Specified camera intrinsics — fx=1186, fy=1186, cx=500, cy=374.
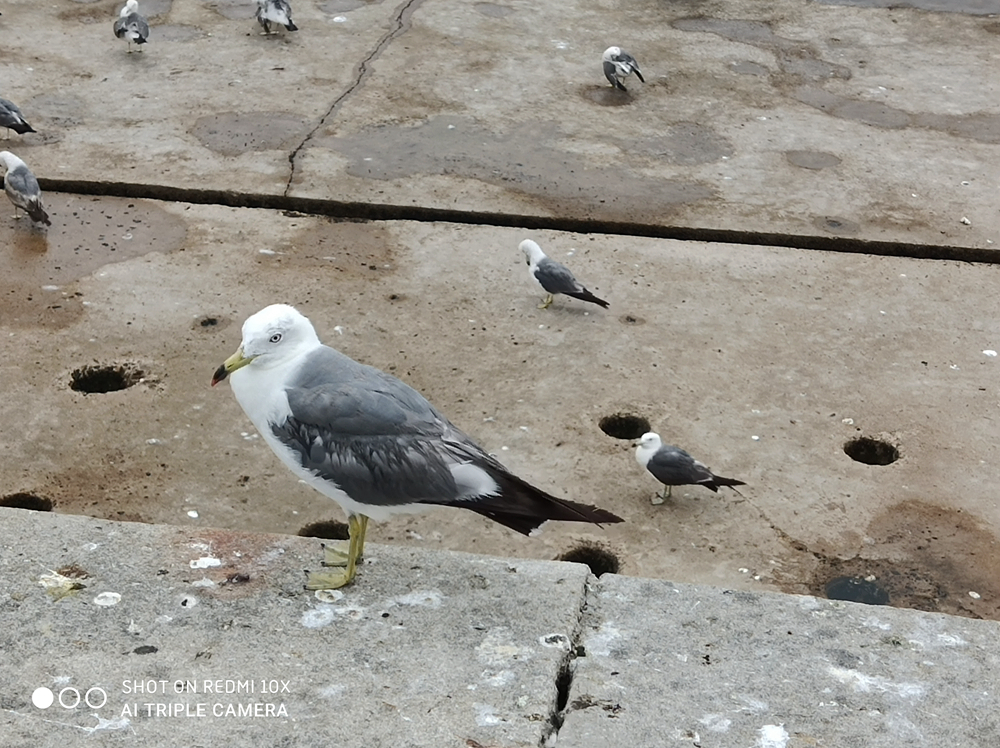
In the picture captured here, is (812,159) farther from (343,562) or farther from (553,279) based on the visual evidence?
(343,562)

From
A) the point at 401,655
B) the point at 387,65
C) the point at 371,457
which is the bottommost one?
the point at 387,65

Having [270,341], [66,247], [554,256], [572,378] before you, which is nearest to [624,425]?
[572,378]

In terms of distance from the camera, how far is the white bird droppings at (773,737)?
2.67 m

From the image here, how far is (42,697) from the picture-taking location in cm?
269

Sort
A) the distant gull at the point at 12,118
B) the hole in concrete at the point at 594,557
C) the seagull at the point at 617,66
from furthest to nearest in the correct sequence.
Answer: the seagull at the point at 617,66 < the distant gull at the point at 12,118 < the hole in concrete at the point at 594,557

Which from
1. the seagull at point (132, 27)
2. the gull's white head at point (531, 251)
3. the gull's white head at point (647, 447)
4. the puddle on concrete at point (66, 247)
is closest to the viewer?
the gull's white head at point (647, 447)

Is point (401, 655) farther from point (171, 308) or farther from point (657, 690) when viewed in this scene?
point (171, 308)

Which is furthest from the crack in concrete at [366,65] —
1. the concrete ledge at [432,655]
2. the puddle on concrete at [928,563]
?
the puddle on concrete at [928,563]

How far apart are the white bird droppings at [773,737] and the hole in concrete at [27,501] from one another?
2598 millimetres

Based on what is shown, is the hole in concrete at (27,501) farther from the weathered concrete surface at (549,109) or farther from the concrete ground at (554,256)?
the weathered concrete surface at (549,109)

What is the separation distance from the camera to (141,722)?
2.65 meters

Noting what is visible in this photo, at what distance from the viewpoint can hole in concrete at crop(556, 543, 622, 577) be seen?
160 inches

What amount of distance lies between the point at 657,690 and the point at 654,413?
2057 millimetres

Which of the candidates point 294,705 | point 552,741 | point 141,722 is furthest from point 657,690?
point 141,722
